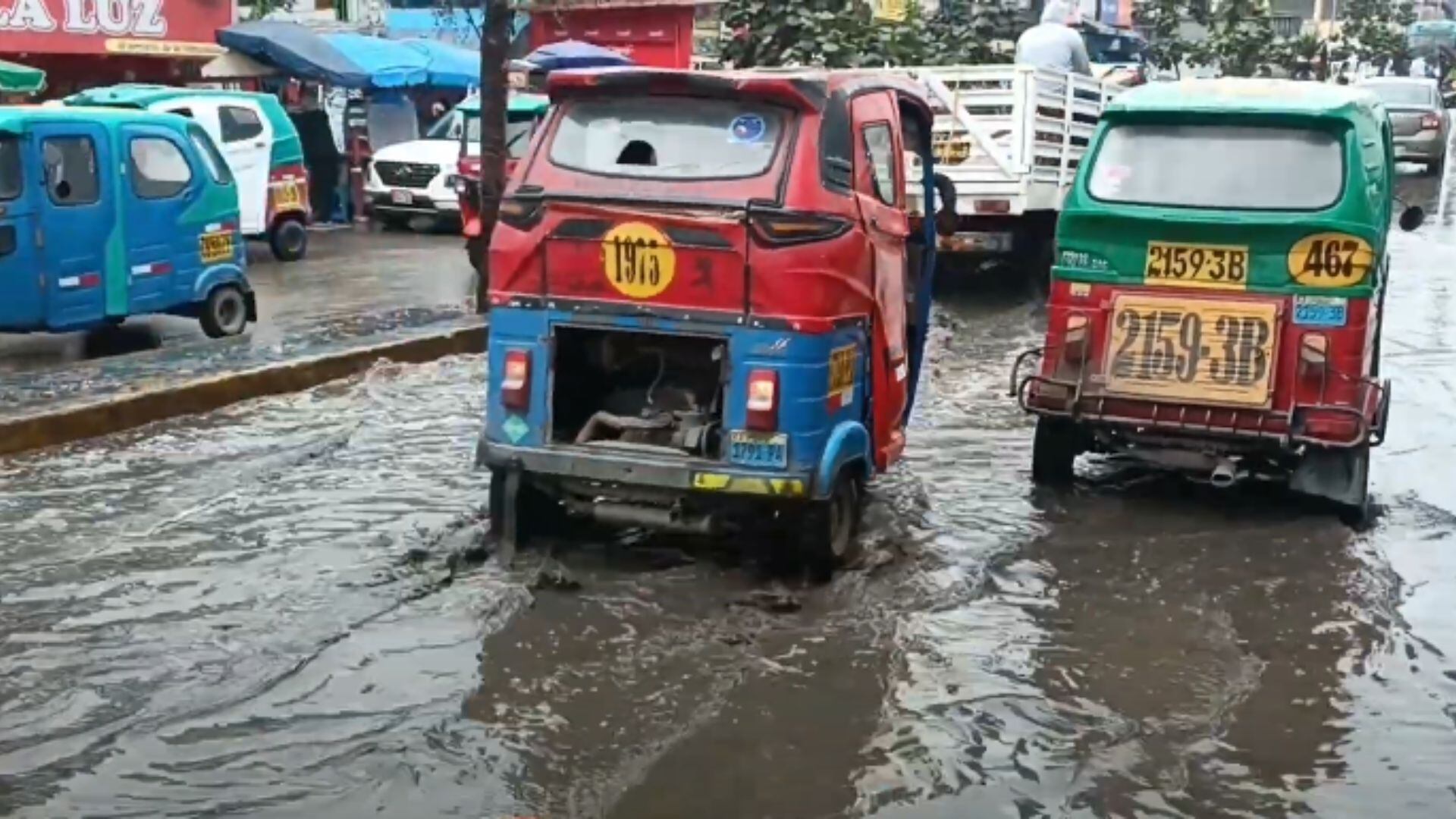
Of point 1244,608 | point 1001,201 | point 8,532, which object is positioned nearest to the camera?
point 1244,608

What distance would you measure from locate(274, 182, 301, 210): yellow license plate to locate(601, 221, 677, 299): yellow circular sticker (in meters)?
13.3

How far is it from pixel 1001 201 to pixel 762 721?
34.4ft

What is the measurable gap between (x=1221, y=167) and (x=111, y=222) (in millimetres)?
7801

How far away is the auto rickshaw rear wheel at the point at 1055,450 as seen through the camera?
8641 mm

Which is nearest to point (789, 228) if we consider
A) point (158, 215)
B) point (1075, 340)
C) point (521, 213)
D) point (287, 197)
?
point (521, 213)

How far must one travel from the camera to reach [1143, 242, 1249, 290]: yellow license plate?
26.2 feet

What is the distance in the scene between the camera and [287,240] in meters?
19.2

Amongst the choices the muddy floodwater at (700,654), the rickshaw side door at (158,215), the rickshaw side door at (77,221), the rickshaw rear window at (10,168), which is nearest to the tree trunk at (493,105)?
the rickshaw side door at (158,215)

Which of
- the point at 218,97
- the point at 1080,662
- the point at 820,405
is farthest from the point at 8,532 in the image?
the point at 218,97

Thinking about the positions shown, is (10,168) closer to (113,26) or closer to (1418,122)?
(113,26)

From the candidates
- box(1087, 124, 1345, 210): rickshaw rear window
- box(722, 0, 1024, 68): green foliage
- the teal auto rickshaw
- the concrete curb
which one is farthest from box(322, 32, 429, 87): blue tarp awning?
box(1087, 124, 1345, 210): rickshaw rear window

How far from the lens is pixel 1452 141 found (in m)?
37.9

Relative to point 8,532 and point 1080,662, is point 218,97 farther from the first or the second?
point 1080,662

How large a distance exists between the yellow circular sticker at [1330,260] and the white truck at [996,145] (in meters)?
6.96
